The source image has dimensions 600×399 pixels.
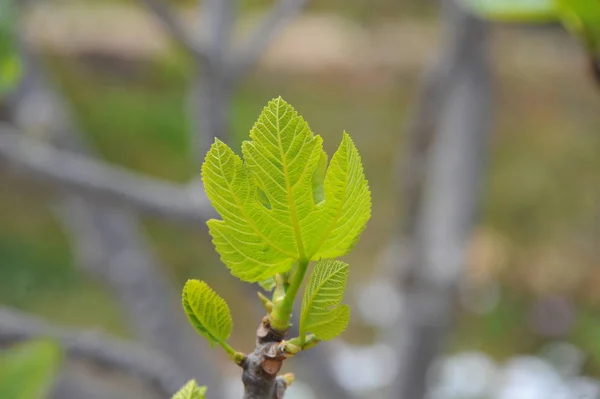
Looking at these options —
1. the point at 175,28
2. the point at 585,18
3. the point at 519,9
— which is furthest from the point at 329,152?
the point at 585,18

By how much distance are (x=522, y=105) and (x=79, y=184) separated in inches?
144

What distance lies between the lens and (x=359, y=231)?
0.79 feet

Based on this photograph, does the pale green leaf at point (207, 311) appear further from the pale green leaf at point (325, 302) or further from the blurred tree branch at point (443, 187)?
the blurred tree branch at point (443, 187)

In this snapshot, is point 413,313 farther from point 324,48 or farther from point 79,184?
point 324,48

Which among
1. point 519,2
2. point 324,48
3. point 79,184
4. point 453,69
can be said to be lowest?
point 519,2

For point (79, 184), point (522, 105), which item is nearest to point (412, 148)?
point (79, 184)

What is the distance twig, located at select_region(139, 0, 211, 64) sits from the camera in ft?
3.13

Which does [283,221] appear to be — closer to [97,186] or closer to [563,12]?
[563,12]

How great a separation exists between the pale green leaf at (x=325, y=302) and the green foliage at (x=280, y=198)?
0.01m

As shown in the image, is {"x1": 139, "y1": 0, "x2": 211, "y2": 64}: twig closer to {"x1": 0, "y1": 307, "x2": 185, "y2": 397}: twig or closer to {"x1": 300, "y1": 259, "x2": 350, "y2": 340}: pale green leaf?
{"x1": 0, "y1": 307, "x2": 185, "y2": 397}: twig

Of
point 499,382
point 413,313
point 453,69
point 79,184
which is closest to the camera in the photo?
point 79,184

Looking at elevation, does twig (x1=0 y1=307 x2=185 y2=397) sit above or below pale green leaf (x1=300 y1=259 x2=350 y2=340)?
above

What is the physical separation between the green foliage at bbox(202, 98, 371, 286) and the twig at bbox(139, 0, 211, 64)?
30.2 inches

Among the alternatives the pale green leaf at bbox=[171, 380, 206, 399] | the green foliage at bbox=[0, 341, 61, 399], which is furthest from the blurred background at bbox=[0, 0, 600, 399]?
the pale green leaf at bbox=[171, 380, 206, 399]
